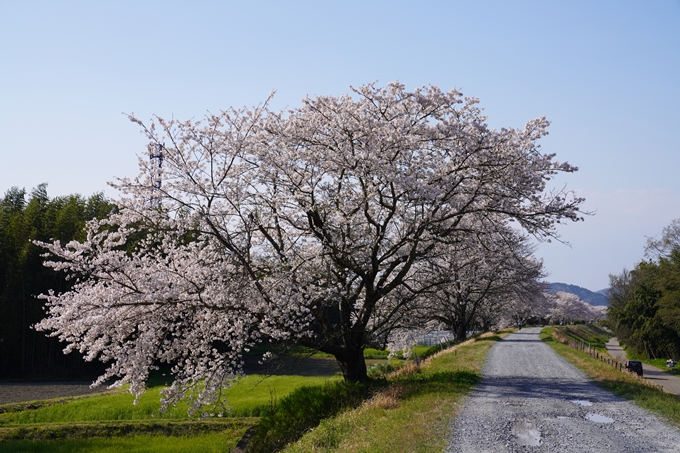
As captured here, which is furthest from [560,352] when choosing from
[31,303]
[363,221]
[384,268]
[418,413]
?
[31,303]

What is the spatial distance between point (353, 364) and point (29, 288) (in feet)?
83.4

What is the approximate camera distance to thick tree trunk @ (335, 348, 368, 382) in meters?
16.0

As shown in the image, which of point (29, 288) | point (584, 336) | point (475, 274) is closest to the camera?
point (475, 274)

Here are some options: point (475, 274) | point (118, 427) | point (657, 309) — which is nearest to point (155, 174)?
point (118, 427)

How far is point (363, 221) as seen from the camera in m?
15.0

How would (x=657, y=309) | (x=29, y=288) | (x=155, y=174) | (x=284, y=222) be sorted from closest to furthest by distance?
(x=155, y=174) → (x=284, y=222) → (x=29, y=288) → (x=657, y=309)

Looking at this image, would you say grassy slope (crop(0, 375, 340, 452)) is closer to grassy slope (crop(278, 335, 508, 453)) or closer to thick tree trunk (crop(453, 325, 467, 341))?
grassy slope (crop(278, 335, 508, 453))

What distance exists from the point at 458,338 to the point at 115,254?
87.9 feet

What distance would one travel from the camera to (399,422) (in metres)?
9.88

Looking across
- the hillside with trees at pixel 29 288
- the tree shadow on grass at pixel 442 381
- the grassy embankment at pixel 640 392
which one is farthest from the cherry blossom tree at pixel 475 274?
the hillside with trees at pixel 29 288

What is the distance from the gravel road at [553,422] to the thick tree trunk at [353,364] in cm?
350

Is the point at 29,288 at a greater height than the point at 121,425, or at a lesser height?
greater

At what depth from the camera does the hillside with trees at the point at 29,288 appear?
1292 inches

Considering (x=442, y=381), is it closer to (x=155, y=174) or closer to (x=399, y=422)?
(x=399, y=422)
